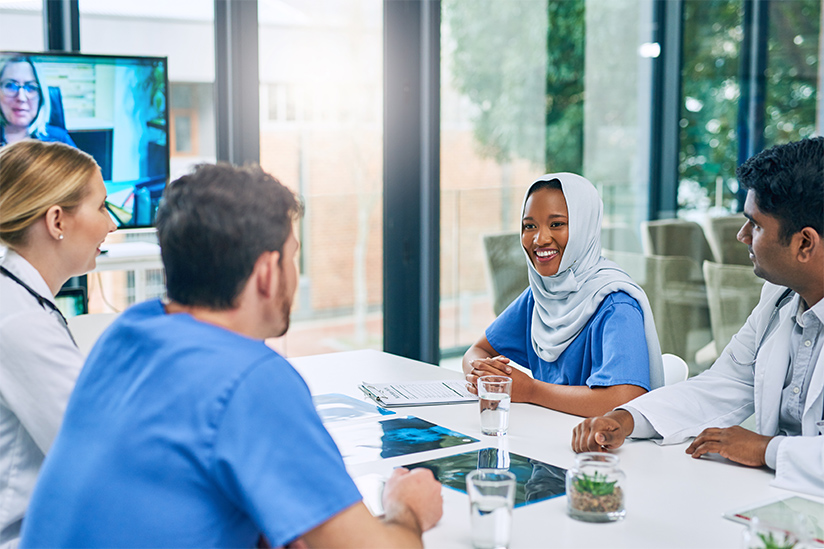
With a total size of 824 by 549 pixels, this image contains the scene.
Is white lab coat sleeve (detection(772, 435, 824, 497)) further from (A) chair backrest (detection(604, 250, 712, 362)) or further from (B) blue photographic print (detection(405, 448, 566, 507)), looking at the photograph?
(A) chair backrest (detection(604, 250, 712, 362))

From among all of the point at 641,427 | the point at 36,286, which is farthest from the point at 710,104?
the point at 36,286

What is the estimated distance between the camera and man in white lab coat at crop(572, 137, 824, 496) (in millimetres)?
1517

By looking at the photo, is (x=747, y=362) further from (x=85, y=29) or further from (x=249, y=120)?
(x=85, y=29)

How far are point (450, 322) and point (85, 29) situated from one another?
2.20 meters

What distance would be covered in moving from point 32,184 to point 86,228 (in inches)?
5.2

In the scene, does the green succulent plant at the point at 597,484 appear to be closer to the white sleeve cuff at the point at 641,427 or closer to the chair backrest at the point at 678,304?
the white sleeve cuff at the point at 641,427

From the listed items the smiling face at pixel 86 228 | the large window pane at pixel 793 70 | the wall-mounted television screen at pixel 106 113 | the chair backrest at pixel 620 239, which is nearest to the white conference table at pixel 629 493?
the smiling face at pixel 86 228

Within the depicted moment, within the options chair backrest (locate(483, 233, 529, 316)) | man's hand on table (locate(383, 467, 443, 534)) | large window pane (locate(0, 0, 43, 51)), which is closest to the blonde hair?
man's hand on table (locate(383, 467, 443, 534))

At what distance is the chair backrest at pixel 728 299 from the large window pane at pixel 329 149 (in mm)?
1664

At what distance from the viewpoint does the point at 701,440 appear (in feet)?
5.01

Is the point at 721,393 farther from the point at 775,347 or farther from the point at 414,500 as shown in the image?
the point at 414,500

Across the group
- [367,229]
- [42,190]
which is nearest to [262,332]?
[42,190]

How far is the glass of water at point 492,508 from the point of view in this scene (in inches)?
43.0

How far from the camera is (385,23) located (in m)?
3.94
